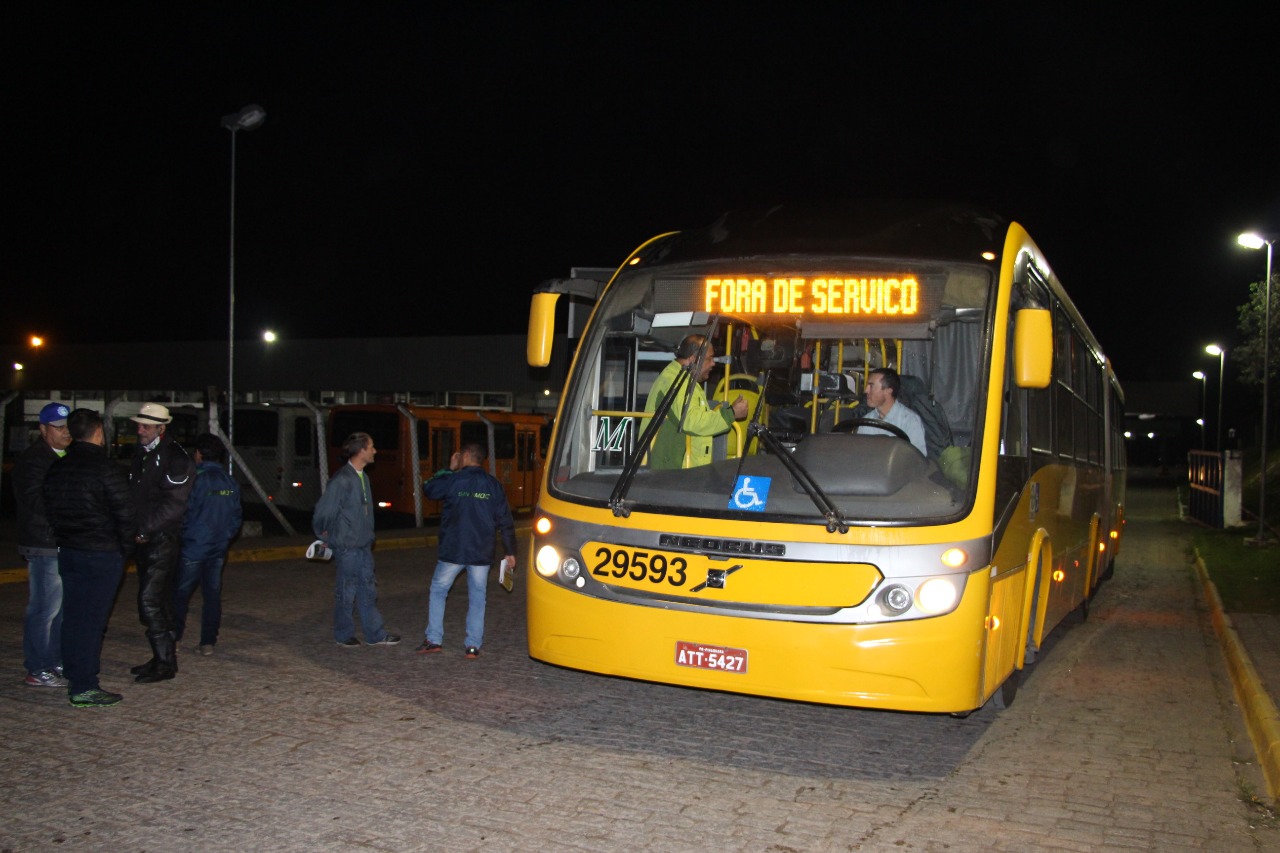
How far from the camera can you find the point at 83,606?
22.1 feet

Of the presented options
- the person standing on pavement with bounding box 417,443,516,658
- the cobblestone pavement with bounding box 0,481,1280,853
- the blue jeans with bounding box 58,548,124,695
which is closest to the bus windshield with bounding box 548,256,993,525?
the cobblestone pavement with bounding box 0,481,1280,853

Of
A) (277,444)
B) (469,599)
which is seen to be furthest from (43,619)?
(277,444)

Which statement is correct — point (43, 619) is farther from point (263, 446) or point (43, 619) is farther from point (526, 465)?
point (526, 465)

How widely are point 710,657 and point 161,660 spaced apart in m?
3.85

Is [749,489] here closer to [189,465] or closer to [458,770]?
[458,770]

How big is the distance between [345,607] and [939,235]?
17.1 feet

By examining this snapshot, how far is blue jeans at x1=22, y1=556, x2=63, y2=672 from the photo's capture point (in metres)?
7.26

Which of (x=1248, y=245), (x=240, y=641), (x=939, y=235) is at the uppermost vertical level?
(x=1248, y=245)

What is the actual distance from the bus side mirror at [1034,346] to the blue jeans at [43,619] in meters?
5.84

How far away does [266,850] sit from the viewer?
181 inches

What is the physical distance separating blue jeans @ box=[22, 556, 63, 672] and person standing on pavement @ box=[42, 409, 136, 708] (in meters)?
0.54

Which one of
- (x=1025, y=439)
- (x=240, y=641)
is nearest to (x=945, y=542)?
(x=1025, y=439)

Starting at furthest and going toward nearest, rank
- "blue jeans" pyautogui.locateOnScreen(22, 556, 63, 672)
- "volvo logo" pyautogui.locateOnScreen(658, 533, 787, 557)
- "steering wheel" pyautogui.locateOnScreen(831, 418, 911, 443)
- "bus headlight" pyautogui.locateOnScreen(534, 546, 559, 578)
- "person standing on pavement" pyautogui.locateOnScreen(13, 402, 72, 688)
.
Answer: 1. "blue jeans" pyautogui.locateOnScreen(22, 556, 63, 672)
2. "person standing on pavement" pyautogui.locateOnScreen(13, 402, 72, 688)
3. "steering wheel" pyautogui.locateOnScreen(831, 418, 911, 443)
4. "bus headlight" pyautogui.locateOnScreen(534, 546, 559, 578)
5. "volvo logo" pyautogui.locateOnScreen(658, 533, 787, 557)

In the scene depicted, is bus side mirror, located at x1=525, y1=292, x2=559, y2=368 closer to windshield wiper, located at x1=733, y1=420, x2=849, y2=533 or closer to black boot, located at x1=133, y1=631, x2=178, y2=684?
windshield wiper, located at x1=733, y1=420, x2=849, y2=533
